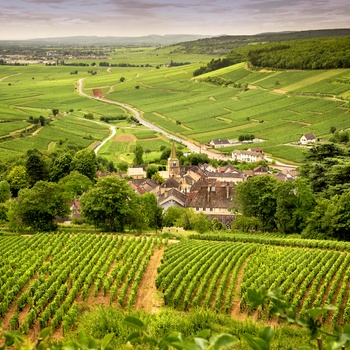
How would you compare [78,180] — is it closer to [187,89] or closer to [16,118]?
[16,118]

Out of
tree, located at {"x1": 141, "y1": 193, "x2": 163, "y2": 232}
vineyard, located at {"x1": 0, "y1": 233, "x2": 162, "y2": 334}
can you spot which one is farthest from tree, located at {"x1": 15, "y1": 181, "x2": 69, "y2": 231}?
tree, located at {"x1": 141, "y1": 193, "x2": 163, "y2": 232}

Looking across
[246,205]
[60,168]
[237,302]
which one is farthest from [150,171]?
[237,302]

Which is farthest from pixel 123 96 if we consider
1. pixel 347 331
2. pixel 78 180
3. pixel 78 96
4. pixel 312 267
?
pixel 347 331

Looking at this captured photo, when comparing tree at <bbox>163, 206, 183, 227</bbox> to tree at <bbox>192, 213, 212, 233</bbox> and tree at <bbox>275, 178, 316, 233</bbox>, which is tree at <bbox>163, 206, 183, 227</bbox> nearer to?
tree at <bbox>192, 213, 212, 233</bbox>

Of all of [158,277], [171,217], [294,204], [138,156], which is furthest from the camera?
[138,156]

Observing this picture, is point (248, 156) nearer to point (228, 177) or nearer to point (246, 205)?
point (228, 177)

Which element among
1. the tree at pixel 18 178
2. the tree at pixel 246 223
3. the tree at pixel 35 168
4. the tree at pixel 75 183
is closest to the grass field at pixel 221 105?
the tree at pixel 35 168
